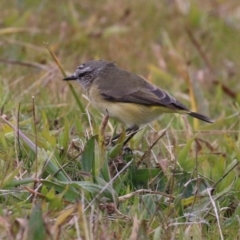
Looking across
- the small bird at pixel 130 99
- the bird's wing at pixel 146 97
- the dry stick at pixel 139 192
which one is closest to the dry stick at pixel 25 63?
the small bird at pixel 130 99

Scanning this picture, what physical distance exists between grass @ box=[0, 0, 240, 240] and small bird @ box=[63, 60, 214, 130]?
123 millimetres

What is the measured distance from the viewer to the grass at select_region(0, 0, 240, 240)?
3566mm

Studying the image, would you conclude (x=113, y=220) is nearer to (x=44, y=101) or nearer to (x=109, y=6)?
(x=44, y=101)

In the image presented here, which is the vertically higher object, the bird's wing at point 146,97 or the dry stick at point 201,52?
the bird's wing at point 146,97

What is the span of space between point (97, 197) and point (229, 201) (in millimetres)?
877

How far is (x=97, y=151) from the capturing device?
13.4 ft

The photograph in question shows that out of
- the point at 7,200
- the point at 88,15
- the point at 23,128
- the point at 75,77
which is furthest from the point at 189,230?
the point at 88,15

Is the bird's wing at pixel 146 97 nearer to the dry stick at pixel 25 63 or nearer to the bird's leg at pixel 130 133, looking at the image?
the bird's leg at pixel 130 133

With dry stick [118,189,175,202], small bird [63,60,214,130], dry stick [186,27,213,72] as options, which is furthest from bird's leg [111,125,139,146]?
dry stick [186,27,213,72]

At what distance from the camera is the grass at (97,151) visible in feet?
11.7

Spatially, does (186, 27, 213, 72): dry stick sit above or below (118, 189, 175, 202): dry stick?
below

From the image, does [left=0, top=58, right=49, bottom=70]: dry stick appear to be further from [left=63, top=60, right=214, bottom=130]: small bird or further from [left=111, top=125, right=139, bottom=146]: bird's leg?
[left=111, top=125, right=139, bottom=146]: bird's leg

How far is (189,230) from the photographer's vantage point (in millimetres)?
3600

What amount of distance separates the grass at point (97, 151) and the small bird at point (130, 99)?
123 mm
